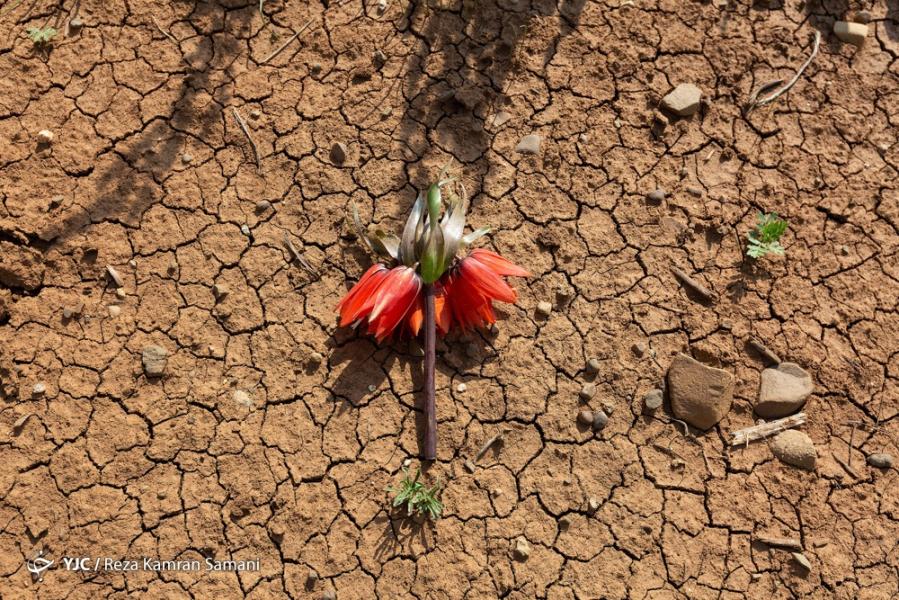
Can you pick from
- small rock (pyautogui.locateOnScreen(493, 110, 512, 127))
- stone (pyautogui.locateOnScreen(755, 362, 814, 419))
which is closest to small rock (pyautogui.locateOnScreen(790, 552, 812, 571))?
stone (pyautogui.locateOnScreen(755, 362, 814, 419))

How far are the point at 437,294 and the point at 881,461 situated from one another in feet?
7.70

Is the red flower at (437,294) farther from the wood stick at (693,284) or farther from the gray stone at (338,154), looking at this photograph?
the wood stick at (693,284)

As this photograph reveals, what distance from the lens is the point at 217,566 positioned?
333 centimetres

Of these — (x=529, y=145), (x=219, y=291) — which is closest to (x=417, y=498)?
(x=219, y=291)

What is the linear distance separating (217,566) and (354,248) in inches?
64.7

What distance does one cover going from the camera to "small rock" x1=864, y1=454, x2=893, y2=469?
362 cm

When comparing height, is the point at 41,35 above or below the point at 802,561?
above

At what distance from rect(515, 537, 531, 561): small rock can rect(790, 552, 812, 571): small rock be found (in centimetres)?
126

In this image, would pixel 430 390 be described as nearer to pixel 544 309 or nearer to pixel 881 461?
pixel 544 309

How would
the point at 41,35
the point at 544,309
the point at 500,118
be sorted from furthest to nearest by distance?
the point at 500,118
the point at 41,35
the point at 544,309

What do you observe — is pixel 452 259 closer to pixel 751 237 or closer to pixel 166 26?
pixel 751 237

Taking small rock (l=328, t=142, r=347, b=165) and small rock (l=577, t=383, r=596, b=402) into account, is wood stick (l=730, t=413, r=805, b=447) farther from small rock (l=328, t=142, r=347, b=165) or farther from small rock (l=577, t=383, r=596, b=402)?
small rock (l=328, t=142, r=347, b=165)

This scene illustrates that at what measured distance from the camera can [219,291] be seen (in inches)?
144

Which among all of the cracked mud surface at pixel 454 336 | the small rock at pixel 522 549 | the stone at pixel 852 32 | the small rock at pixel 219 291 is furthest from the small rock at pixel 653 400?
the stone at pixel 852 32
